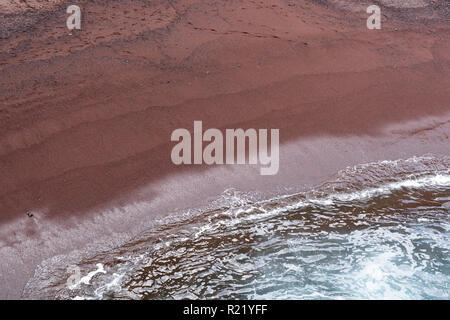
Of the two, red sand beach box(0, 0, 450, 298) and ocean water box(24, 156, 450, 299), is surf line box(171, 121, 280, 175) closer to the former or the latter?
red sand beach box(0, 0, 450, 298)

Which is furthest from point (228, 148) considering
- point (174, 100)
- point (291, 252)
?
point (291, 252)

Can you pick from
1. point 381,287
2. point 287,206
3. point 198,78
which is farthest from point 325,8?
point 381,287

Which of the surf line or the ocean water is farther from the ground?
the surf line

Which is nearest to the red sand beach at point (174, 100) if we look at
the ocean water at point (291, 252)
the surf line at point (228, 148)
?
the surf line at point (228, 148)

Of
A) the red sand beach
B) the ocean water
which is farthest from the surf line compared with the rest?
the ocean water

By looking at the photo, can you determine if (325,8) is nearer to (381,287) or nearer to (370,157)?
(370,157)

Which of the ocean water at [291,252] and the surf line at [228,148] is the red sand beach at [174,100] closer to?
the surf line at [228,148]

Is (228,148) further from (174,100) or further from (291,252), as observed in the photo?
(291,252)
